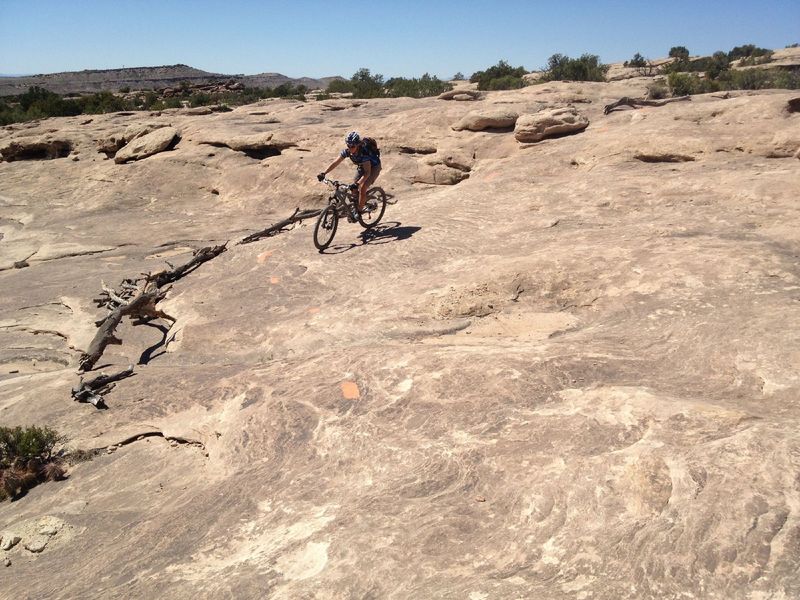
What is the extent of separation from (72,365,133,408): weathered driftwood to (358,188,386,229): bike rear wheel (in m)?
5.61

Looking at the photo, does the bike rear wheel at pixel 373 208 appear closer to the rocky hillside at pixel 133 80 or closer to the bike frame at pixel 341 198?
the bike frame at pixel 341 198

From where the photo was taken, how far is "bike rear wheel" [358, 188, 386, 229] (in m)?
11.6

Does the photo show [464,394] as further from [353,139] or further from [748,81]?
[748,81]

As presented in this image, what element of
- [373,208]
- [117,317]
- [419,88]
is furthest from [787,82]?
[117,317]

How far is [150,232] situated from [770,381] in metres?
15.4

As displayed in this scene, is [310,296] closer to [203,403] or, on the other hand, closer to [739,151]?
[203,403]

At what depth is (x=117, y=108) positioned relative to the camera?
35.2 m

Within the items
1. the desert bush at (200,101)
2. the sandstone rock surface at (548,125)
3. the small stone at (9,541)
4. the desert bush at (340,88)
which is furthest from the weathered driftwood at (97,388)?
the desert bush at (340,88)

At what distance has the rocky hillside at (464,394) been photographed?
3531 millimetres

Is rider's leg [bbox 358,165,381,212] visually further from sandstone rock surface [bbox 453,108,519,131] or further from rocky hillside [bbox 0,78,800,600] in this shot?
sandstone rock surface [bbox 453,108,519,131]

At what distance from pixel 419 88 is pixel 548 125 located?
19293mm

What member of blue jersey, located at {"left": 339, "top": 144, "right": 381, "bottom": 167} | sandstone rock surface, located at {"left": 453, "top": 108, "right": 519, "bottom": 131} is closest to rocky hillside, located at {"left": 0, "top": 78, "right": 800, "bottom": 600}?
blue jersey, located at {"left": 339, "top": 144, "right": 381, "bottom": 167}

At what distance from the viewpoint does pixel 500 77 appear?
112 feet

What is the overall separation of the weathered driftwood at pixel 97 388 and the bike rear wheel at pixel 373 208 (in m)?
5.61
